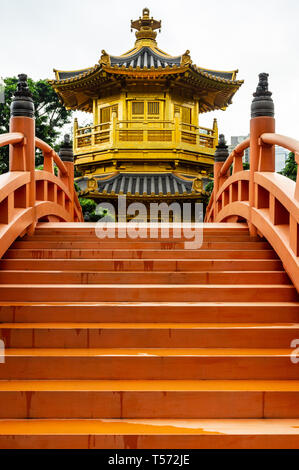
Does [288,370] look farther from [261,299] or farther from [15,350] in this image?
[15,350]

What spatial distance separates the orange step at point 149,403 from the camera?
247 centimetres

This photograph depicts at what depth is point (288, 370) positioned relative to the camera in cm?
275

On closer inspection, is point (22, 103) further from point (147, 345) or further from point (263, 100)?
point (147, 345)

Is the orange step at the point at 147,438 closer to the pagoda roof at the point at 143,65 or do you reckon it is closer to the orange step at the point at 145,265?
the orange step at the point at 145,265

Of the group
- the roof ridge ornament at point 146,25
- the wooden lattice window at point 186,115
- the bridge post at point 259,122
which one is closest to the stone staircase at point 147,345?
the bridge post at point 259,122

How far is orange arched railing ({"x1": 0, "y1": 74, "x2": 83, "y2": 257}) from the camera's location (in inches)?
151

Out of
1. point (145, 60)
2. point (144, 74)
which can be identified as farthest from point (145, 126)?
point (145, 60)

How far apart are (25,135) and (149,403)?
10.5ft

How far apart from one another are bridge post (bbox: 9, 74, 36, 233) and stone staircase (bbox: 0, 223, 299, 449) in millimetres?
655

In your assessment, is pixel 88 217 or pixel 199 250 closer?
pixel 199 250

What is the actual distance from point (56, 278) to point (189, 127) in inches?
499

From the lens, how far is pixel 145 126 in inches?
573
